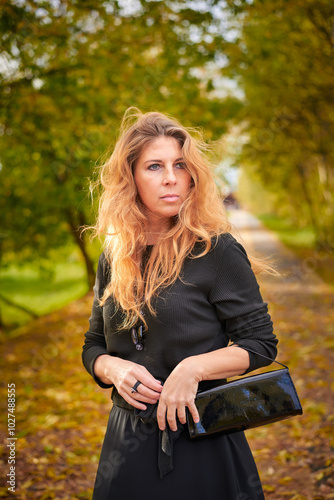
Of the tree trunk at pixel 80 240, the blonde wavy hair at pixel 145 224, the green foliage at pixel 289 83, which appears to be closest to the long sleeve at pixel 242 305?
the blonde wavy hair at pixel 145 224

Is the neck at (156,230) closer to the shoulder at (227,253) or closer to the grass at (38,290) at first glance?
the shoulder at (227,253)

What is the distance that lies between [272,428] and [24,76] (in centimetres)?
549

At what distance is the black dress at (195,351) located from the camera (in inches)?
68.6

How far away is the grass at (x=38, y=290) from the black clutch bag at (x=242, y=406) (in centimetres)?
898

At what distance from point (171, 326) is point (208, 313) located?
0.54 ft

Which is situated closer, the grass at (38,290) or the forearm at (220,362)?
the forearm at (220,362)

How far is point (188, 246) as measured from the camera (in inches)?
72.1

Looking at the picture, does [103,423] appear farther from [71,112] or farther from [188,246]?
[71,112]

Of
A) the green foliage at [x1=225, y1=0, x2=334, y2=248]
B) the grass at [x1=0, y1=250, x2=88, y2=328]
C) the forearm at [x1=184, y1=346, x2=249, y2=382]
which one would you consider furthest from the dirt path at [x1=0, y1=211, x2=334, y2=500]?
the green foliage at [x1=225, y1=0, x2=334, y2=248]

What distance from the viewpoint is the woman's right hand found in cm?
171

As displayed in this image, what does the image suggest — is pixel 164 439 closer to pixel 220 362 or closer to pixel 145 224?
pixel 220 362

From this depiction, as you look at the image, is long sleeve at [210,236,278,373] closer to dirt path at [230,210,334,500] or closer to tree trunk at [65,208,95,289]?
dirt path at [230,210,334,500]

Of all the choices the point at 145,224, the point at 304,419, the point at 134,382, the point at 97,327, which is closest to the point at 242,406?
the point at 134,382

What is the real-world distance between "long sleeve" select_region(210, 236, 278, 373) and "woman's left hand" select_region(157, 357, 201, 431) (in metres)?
0.23
